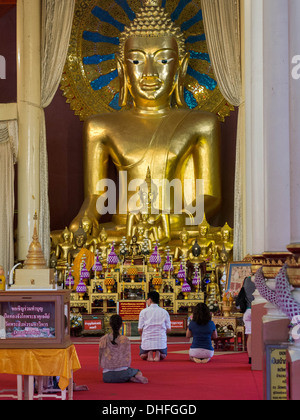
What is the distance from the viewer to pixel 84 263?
10.9 m

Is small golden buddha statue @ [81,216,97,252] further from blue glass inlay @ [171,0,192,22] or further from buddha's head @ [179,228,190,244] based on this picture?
blue glass inlay @ [171,0,192,22]

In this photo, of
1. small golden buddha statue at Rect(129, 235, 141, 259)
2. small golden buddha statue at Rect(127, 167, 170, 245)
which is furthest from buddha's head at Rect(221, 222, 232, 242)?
small golden buddha statue at Rect(129, 235, 141, 259)

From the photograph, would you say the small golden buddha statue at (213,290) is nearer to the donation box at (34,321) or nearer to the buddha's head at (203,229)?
the buddha's head at (203,229)

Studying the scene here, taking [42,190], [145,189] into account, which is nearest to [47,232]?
[42,190]

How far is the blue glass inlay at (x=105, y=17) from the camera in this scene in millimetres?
13914

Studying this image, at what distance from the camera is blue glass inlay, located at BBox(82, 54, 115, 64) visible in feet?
45.3

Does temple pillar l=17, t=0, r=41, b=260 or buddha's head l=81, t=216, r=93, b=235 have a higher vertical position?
temple pillar l=17, t=0, r=41, b=260

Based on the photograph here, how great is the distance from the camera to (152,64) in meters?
13.0

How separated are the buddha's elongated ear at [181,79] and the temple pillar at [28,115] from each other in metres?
2.43

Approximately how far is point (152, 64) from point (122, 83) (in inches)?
27.9

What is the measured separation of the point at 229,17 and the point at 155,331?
5.99 metres

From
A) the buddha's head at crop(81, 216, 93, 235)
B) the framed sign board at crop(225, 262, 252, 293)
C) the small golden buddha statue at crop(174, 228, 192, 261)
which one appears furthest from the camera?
the buddha's head at crop(81, 216, 93, 235)

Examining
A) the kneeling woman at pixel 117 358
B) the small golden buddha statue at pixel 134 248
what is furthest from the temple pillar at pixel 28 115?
the kneeling woman at pixel 117 358

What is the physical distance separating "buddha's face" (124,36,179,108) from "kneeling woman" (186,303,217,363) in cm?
639
